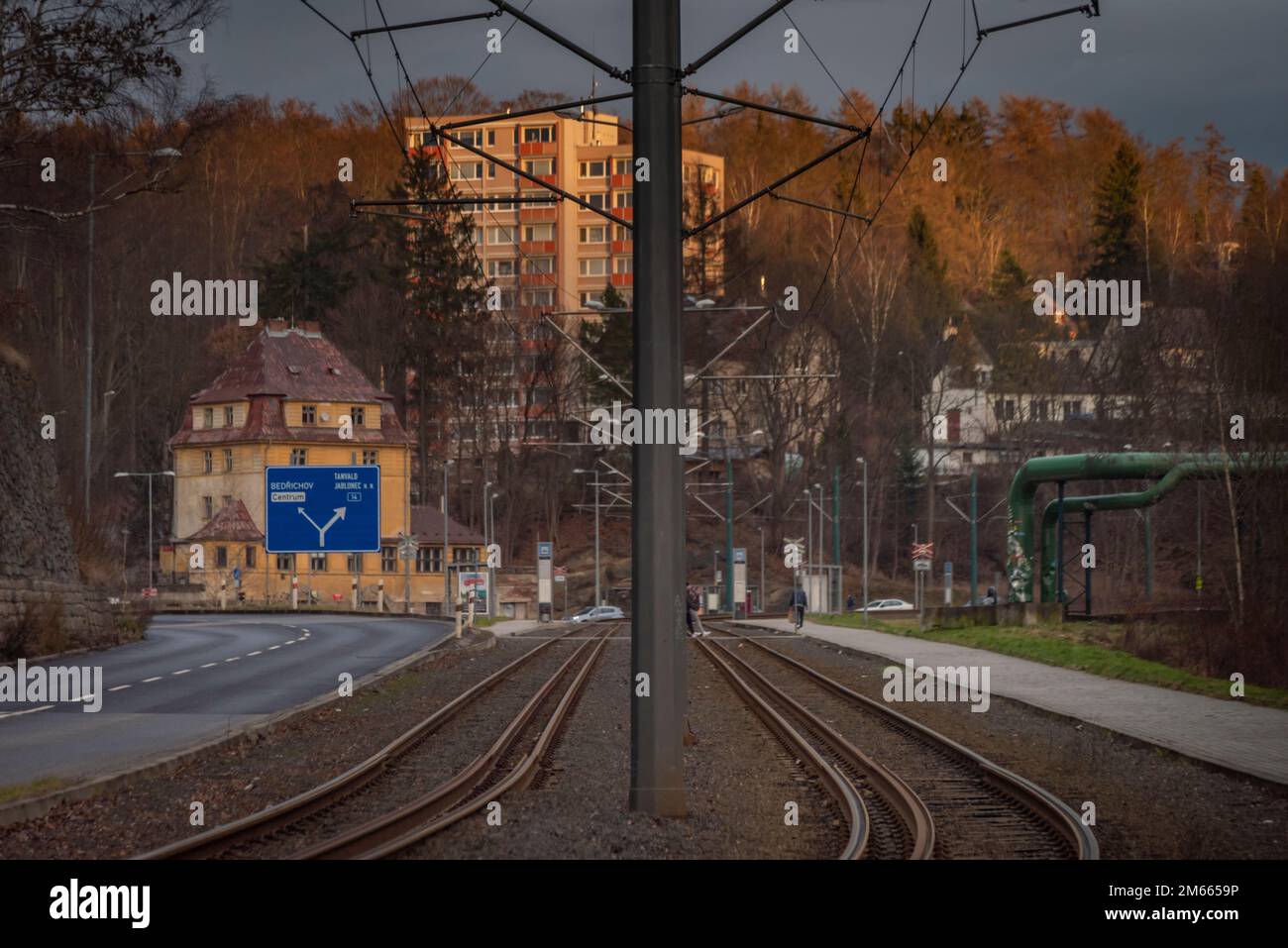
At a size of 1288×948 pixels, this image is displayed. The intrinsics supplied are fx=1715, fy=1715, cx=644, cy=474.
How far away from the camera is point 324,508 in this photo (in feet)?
108

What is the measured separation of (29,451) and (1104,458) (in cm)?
3040

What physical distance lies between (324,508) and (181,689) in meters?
6.38

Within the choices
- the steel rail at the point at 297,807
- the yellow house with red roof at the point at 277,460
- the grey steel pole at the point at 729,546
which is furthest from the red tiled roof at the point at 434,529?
the steel rail at the point at 297,807

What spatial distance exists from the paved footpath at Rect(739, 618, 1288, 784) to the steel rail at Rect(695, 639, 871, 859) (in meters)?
3.67

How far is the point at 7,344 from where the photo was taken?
36281mm

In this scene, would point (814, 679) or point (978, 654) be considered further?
point (978, 654)

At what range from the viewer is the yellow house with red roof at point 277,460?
1810 inches

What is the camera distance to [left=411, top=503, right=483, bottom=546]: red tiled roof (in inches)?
3701

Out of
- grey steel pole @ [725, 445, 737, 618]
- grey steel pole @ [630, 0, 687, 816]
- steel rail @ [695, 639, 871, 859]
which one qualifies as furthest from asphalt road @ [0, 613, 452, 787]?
grey steel pole @ [725, 445, 737, 618]

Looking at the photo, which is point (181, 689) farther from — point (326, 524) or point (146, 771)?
point (146, 771)

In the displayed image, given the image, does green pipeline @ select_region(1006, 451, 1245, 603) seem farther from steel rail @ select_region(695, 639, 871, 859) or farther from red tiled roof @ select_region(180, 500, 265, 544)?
red tiled roof @ select_region(180, 500, 265, 544)

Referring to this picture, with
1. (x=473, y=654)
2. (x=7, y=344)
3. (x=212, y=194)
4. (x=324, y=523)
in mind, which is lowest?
(x=473, y=654)
